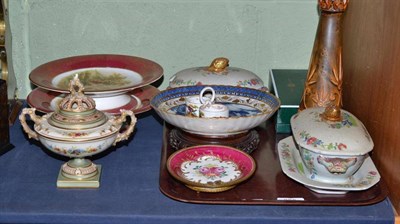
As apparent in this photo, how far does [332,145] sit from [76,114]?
0.40 m

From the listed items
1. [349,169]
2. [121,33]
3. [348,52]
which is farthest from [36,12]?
[349,169]

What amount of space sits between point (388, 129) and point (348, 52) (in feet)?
0.88

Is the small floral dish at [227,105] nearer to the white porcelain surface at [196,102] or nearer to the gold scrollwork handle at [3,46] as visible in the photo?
the white porcelain surface at [196,102]

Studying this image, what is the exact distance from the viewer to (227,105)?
1248mm

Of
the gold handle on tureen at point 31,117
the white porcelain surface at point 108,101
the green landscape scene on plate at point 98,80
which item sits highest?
the gold handle on tureen at point 31,117

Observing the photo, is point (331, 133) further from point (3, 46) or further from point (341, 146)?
point (3, 46)

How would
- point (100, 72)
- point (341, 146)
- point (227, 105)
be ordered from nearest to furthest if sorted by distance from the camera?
point (341, 146), point (227, 105), point (100, 72)

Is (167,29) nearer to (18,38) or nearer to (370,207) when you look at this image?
(18,38)

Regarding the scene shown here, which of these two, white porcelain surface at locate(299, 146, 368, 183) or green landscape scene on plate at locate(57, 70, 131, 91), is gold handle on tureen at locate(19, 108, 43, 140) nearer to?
green landscape scene on plate at locate(57, 70, 131, 91)

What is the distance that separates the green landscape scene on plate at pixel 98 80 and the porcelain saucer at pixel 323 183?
1.17 feet

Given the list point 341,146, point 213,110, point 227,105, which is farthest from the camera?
point 227,105

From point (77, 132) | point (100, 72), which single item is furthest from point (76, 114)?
point (100, 72)

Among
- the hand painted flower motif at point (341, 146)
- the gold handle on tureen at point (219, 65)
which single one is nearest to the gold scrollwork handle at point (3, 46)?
the gold handle on tureen at point (219, 65)

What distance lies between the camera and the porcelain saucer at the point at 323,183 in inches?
40.2
